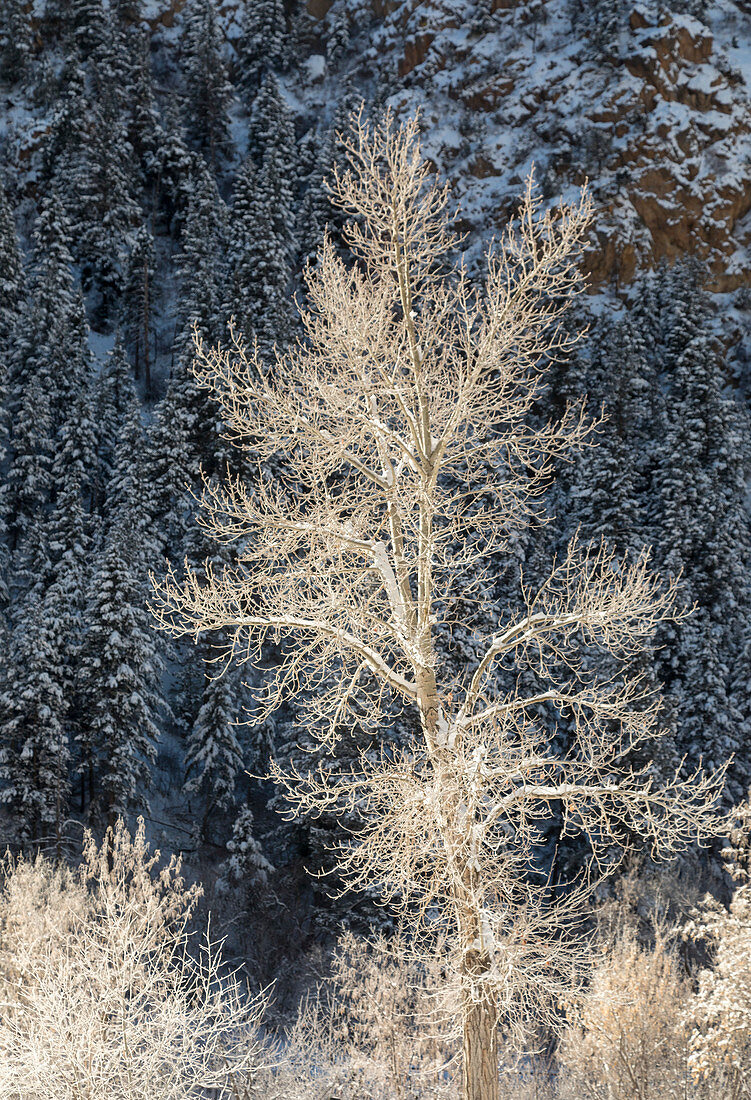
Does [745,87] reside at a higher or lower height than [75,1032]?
higher

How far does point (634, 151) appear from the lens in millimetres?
50781

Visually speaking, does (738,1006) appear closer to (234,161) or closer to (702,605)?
(702,605)

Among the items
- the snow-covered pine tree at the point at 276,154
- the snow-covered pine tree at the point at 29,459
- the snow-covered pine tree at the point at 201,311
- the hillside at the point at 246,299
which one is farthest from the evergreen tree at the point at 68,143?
the snow-covered pine tree at the point at 29,459

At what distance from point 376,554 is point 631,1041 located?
11.2 m

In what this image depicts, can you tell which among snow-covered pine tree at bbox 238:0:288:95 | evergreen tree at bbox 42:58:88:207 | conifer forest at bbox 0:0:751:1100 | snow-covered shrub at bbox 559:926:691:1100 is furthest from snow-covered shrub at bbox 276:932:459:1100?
snow-covered pine tree at bbox 238:0:288:95

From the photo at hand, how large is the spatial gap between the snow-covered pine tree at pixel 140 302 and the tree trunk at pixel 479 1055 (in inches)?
Result: 1735

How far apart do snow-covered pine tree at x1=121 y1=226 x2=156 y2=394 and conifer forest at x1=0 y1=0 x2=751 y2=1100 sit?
29cm

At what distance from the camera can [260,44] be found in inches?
2562

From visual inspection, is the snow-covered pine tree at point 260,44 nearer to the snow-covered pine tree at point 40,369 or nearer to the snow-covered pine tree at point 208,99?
the snow-covered pine tree at point 208,99

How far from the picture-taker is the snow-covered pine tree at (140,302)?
48.0 metres

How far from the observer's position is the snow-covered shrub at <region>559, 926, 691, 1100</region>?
1333 cm

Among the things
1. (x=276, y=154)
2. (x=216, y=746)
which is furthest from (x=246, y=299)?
(x=216, y=746)

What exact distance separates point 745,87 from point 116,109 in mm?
40417

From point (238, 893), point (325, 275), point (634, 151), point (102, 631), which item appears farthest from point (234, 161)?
point (325, 275)
